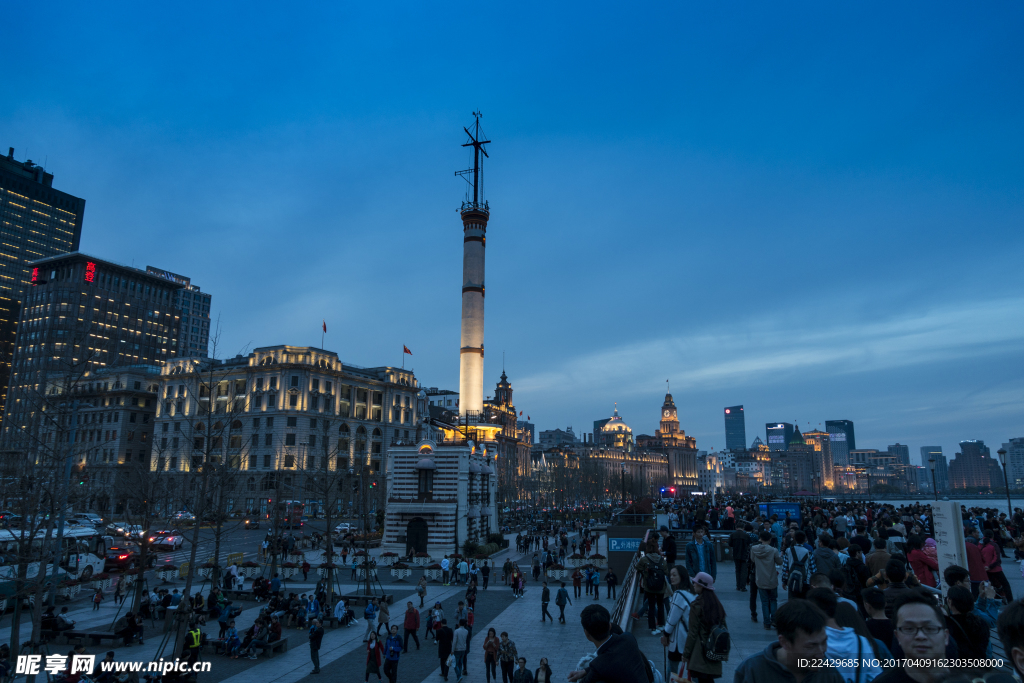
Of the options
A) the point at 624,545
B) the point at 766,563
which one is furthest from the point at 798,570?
the point at 624,545

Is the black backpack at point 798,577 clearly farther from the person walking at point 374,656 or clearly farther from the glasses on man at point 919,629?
the person walking at point 374,656

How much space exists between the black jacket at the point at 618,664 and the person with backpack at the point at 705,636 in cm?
201

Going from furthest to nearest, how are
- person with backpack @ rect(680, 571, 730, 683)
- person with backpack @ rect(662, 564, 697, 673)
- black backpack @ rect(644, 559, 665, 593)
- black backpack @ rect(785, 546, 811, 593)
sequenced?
black backpack @ rect(644, 559, 665, 593)
black backpack @ rect(785, 546, 811, 593)
person with backpack @ rect(662, 564, 697, 673)
person with backpack @ rect(680, 571, 730, 683)

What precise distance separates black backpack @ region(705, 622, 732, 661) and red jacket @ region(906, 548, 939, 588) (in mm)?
8270

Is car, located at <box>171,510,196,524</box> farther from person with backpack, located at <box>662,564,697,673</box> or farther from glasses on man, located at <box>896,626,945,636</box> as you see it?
glasses on man, located at <box>896,626,945,636</box>

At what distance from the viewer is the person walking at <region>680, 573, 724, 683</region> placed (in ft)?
24.0

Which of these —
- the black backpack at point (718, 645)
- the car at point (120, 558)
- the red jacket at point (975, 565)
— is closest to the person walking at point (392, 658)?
the black backpack at point (718, 645)

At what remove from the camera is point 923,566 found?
12.9 meters

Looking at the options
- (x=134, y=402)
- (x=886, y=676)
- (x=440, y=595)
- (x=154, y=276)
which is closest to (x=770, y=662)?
(x=886, y=676)

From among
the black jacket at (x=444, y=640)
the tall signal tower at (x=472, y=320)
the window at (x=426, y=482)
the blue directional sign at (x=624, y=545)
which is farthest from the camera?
the tall signal tower at (x=472, y=320)

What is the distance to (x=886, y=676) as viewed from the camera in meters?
3.93

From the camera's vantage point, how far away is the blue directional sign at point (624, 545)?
2742 cm

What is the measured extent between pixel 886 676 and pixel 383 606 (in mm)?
20509

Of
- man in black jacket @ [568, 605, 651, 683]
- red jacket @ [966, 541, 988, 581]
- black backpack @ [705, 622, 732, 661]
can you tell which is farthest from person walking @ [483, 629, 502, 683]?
man in black jacket @ [568, 605, 651, 683]
